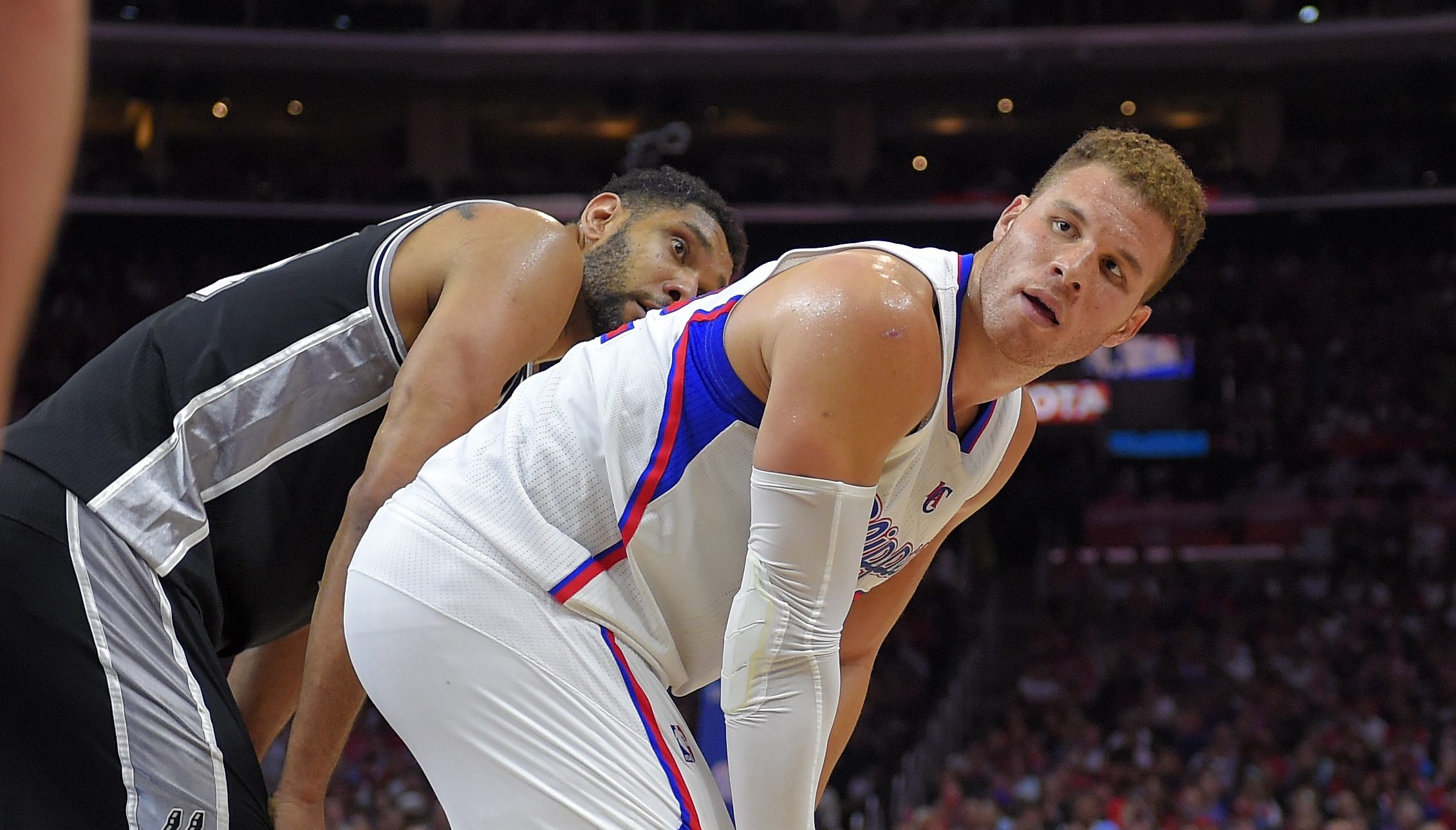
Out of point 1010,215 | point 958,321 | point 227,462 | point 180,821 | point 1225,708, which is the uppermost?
point 1010,215

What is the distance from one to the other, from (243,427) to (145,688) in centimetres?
51

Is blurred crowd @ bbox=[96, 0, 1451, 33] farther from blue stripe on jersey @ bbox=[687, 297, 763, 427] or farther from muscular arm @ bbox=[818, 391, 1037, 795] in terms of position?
blue stripe on jersey @ bbox=[687, 297, 763, 427]

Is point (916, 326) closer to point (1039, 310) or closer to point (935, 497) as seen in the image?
point (1039, 310)

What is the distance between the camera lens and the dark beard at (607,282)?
294 cm

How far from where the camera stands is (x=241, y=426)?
2619 mm

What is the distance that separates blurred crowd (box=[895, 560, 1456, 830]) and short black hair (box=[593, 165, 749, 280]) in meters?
9.04

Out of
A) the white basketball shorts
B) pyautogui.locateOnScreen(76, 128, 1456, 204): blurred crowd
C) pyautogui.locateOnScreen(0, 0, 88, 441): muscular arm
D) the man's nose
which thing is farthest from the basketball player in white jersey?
pyautogui.locateOnScreen(76, 128, 1456, 204): blurred crowd

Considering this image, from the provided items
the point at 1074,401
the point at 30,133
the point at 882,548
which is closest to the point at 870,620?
the point at 882,548

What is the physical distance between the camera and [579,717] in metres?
2.19

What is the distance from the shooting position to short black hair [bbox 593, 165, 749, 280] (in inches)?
119

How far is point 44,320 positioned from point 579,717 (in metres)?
21.1

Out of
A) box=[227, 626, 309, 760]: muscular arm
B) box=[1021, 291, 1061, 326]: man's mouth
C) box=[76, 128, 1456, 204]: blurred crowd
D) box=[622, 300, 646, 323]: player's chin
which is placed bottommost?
box=[76, 128, 1456, 204]: blurred crowd

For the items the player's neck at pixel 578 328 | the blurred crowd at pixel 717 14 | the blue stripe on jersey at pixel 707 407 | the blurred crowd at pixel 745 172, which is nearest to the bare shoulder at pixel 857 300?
the blue stripe on jersey at pixel 707 407

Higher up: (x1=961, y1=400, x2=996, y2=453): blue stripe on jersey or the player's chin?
the player's chin
